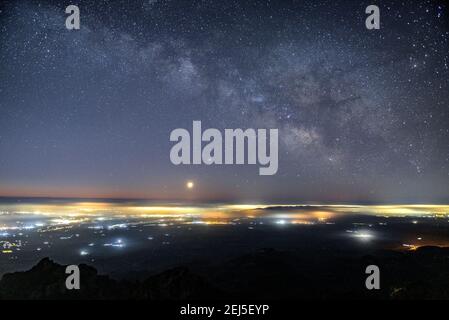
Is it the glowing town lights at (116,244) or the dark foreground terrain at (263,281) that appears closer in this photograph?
the dark foreground terrain at (263,281)

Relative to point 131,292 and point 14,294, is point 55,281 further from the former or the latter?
point 131,292

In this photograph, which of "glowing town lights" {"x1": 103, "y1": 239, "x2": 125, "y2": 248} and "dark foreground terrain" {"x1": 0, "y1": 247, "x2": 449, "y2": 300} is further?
"glowing town lights" {"x1": 103, "y1": 239, "x2": 125, "y2": 248}

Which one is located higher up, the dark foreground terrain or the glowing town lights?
the dark foreground terrain

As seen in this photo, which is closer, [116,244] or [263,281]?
[263,281]

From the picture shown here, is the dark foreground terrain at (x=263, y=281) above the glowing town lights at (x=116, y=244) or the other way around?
above

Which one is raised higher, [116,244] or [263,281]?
[263,281]
